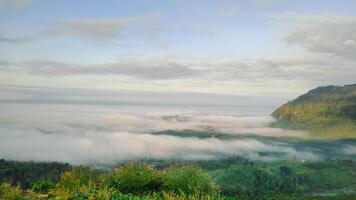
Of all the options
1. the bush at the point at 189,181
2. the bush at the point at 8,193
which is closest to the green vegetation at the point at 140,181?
the bush at the point at 189,181

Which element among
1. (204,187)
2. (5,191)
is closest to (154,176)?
(204,187)

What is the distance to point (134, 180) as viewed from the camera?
29172 mm

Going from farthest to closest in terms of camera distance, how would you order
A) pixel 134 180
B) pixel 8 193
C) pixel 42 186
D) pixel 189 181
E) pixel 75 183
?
pixel 42 186 → pixel 134 180 → pixel 189 181 → pixel 75 183 → pixel 8 193

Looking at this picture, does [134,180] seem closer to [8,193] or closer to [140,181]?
[140,181]

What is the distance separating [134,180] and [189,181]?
3570mm

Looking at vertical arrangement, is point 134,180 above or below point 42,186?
above

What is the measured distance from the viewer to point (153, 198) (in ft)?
80.8

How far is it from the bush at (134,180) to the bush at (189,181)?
919 mm

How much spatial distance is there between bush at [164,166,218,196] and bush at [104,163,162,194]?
0.92 meters

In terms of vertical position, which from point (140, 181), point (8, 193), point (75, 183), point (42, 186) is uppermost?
point (8, 193)

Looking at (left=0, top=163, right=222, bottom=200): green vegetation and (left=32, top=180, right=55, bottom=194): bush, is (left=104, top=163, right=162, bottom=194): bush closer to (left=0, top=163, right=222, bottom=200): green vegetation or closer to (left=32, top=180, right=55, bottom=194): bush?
(left=0, top=163, right=222, bottom=200): green vegetation

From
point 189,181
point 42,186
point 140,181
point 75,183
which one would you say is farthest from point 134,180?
point 42,186

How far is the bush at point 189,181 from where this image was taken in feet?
93.1

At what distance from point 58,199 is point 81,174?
609 centimetres
